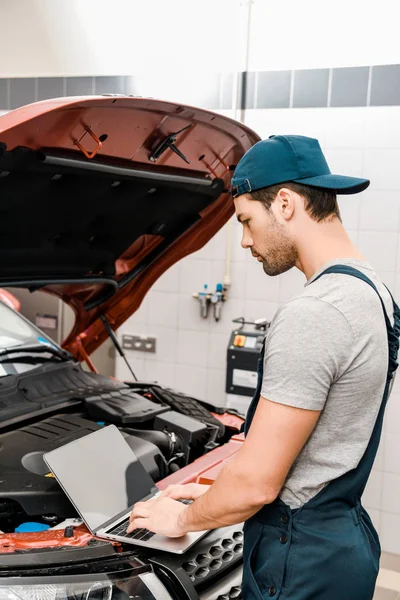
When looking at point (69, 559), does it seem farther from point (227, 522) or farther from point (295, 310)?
point (295, 310)

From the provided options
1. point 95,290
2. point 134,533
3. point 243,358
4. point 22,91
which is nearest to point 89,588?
point 134,533

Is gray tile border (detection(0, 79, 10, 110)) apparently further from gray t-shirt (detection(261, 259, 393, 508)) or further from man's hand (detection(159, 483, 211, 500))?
gray t-shirt (detection(261, 259, 393, 508))

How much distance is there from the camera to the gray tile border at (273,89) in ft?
12.4

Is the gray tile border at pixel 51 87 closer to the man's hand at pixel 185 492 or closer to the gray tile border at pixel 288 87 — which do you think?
the gray tile border at pixel 288 87

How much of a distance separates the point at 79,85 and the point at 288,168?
3464 millimetres

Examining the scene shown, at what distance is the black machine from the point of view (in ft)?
12.2

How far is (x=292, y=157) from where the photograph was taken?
1.29 m

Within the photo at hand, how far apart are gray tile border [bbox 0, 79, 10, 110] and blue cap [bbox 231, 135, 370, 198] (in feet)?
12.6

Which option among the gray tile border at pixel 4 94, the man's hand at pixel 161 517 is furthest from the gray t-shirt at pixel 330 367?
the gray tile border at pixel 4 94

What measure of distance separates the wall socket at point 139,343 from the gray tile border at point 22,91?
1.84m

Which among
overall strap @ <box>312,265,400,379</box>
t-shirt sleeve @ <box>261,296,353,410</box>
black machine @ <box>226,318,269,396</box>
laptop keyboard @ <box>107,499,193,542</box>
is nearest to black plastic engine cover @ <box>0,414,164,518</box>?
laptop keyboard @ <box>107,499,193,542</box>

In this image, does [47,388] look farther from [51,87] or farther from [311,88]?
[51,87]

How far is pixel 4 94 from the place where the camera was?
4.67 metres

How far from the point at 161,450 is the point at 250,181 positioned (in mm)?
1155
